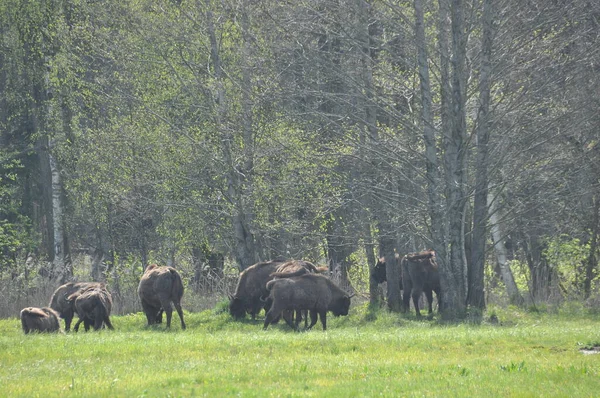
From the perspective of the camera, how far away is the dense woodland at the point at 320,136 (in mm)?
23500

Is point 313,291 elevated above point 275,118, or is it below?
below

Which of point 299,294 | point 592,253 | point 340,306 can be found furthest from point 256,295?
point 592,253

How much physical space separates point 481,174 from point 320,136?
692cm

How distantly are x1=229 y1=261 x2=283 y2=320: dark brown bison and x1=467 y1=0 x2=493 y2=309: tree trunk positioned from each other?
5750 millimetres

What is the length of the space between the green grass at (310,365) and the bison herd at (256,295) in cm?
327

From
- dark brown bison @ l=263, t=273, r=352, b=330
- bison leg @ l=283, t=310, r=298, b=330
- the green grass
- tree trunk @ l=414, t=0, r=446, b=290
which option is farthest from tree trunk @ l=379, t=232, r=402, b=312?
the green grass

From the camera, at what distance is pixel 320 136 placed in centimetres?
2886

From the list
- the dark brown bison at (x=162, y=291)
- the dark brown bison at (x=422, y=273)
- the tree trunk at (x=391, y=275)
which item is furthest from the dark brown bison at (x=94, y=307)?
the dark brown bison at (x=422, y=273)

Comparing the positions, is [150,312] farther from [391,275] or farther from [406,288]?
[406,288]

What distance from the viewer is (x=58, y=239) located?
38.5 meters

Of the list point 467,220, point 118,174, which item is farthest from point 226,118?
point 467,220

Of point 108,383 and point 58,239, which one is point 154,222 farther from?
point 108,383

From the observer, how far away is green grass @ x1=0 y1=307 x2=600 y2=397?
11.2 m

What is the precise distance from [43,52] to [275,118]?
14221mm
